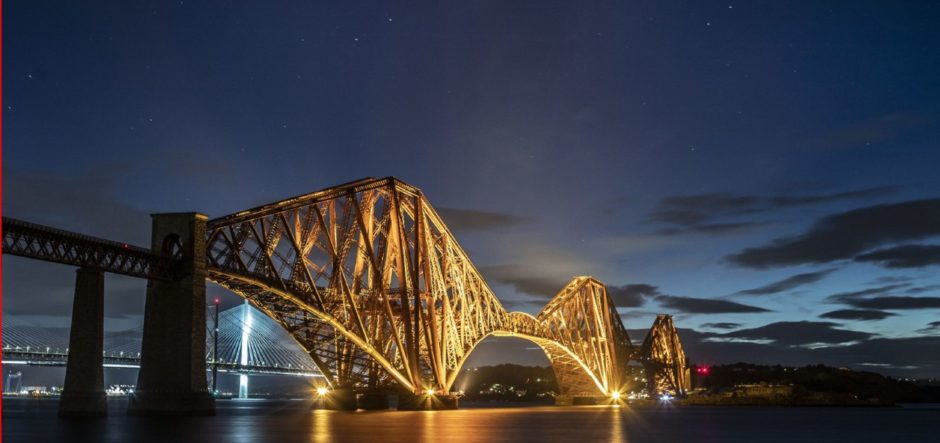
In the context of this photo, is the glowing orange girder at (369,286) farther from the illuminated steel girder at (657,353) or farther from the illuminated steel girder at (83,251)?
the illuminated steel girder at (657,353)

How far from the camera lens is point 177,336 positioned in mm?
55000

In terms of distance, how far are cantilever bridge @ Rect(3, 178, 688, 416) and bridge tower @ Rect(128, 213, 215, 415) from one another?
0.09 meters

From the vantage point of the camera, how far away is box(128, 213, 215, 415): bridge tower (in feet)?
179

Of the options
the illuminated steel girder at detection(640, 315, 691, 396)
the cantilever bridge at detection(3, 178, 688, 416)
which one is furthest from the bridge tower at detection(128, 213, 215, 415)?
the illuminated steel girder at detection(640, 315, 691, 396)

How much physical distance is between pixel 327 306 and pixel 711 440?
120 ft

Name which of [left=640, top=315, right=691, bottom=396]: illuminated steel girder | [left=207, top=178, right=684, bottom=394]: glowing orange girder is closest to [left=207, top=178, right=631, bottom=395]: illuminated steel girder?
[left=207, top=178, right=684, bottom=394]: glowing orange girder

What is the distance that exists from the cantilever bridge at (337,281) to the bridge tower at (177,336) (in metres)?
0.09

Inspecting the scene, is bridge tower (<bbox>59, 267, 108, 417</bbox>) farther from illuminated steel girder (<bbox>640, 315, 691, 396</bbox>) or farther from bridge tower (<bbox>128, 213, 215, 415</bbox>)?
illuminated steel girder (<bbox>640, 315, 691, 396</bbox>)

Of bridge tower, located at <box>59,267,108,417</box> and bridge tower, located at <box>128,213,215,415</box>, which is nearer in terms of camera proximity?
bridge tower, located at <box>59,267,108,417</box>

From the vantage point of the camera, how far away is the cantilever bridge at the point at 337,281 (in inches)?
2170

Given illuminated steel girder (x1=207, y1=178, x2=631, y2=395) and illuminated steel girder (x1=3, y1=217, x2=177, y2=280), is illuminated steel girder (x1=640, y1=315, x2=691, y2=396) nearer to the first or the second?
illuminated steel girder (x1=207, y1=178, x2=631, y2=395)

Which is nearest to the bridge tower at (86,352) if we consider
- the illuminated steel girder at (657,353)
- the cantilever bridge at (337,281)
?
the cantilever bridge at (337,281)

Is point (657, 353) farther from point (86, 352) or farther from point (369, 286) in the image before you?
point (86, 352)

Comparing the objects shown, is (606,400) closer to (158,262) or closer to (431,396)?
(431,396)
